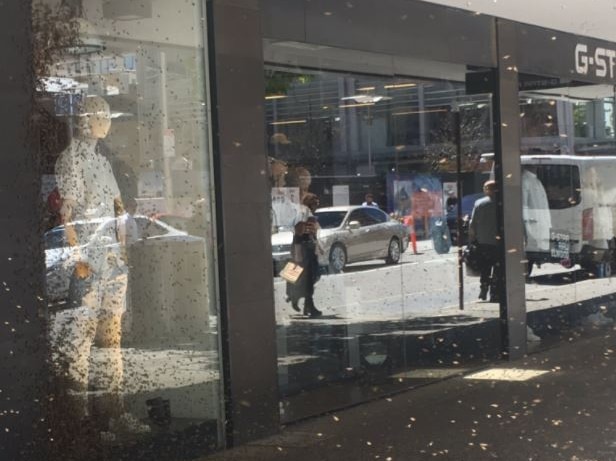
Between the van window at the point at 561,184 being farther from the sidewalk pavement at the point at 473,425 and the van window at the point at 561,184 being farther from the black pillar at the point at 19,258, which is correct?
the black pillar at the point at 19,258

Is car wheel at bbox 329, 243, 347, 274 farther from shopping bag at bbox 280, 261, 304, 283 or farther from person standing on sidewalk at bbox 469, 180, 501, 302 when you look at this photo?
person standing on sidewalk at bbox 469, 180, 501, 302

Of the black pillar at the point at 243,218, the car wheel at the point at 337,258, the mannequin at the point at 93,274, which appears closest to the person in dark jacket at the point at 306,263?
the car wheel at the point at 337,258

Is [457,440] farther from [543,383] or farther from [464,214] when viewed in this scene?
[464,214]

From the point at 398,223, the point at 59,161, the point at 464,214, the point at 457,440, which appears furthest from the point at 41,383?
the point at 464,214

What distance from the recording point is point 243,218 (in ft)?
18.9

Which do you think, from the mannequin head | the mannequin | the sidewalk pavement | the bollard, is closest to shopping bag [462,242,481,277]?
the bollard

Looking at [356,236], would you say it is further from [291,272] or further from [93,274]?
[93,274]

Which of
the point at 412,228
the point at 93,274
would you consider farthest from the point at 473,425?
the point at 93,274

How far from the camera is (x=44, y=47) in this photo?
476 cm

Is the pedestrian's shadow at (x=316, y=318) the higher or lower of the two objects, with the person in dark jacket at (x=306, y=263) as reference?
lower

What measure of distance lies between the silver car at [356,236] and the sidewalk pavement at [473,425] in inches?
43.9

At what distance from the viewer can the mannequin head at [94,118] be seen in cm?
512

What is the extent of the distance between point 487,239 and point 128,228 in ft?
13.2

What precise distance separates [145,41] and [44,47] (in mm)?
840
